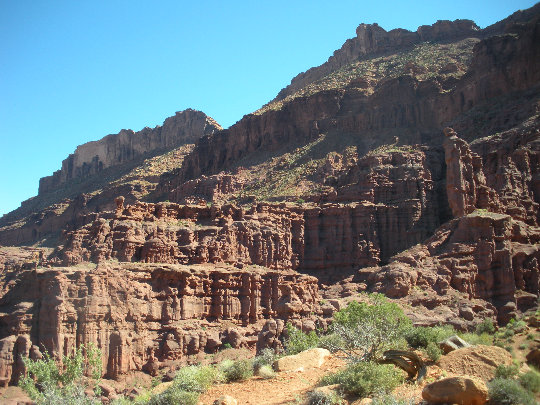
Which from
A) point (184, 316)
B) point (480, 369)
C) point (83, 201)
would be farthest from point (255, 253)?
point (83, 201)

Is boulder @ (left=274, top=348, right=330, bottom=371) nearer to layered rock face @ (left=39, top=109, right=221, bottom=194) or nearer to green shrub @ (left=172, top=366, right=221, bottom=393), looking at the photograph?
green shrub @ (left=172, top=366, right=221, bottom=393)

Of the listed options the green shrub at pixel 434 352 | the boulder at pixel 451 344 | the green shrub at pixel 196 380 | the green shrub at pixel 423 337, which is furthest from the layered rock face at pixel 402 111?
the green shrub at pixel 196 380

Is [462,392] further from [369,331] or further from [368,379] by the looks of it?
[369,331]

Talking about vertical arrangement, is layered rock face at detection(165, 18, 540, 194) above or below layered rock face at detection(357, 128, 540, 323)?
above

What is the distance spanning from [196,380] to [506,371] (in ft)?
36.7

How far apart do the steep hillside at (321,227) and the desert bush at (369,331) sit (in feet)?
52.4

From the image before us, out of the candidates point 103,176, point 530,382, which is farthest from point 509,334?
point 103,176

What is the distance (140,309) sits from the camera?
41406mm

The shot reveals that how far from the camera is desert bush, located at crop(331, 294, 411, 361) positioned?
2327 centimetres

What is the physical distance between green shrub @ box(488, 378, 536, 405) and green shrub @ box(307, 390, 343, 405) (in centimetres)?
438

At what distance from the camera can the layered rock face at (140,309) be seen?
1452 inches

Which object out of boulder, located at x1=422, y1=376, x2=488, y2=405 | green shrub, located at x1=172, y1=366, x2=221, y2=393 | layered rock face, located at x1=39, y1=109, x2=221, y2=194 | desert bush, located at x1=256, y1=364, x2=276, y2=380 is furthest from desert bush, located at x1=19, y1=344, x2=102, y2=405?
layered rock face, located at x1=39, y1=109, x2=221, y2=194

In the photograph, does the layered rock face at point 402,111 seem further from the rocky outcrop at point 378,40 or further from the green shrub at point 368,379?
the green shrub at point 368,379

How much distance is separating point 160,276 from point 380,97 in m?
54.5
